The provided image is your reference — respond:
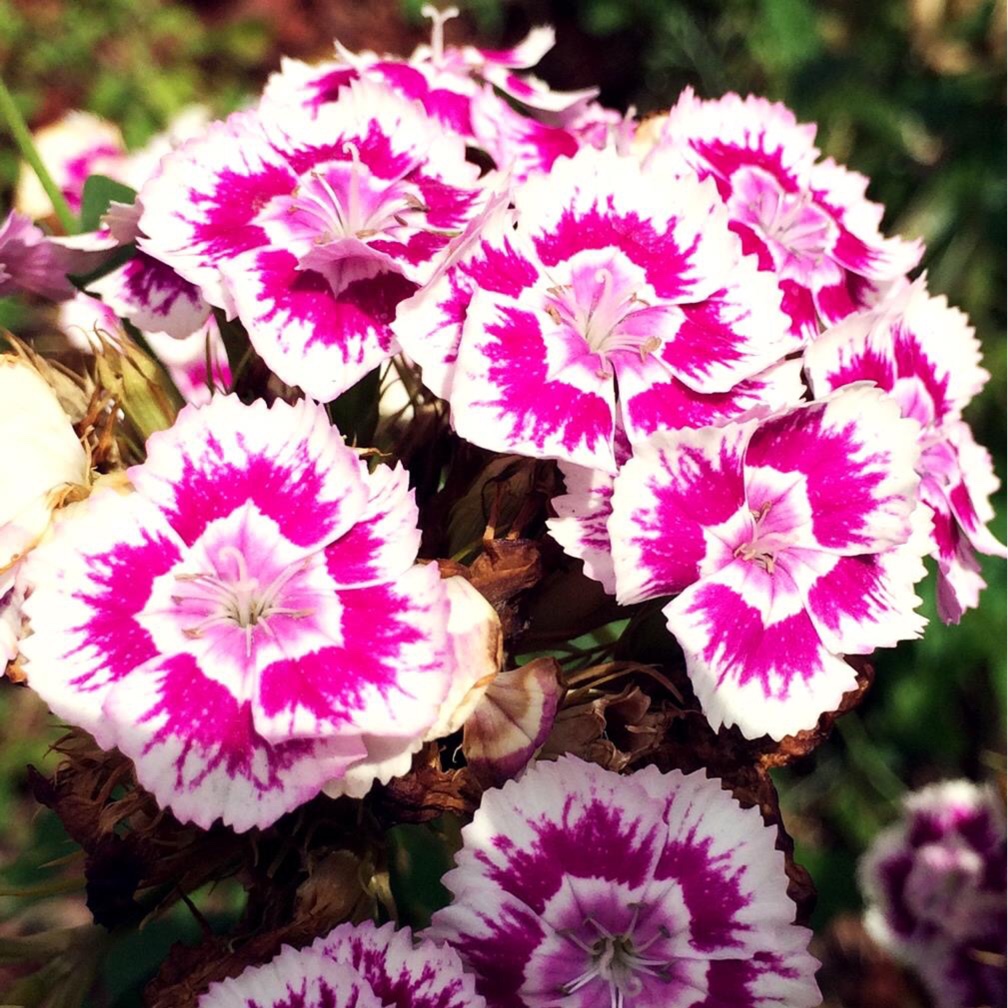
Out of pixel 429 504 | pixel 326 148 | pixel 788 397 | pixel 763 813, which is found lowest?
pixel 763 813

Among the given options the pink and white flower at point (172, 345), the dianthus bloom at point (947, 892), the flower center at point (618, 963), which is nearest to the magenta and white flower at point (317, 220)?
the pink and white flower at point (172, 345)

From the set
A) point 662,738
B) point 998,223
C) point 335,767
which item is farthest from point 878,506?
point 998,223

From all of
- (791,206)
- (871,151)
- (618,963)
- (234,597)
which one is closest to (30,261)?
(234,597)

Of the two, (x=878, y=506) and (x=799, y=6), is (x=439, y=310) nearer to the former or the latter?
(x=878, y=506)

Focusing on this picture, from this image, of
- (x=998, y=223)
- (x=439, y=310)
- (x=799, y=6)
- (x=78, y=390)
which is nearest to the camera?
(x=439, y=310)

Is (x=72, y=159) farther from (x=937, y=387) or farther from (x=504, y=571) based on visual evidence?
(x=937, y=387)

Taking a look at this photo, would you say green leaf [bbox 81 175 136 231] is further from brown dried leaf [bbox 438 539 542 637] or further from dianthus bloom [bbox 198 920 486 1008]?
dianthus bloom [bbox 198 920 486 1008]

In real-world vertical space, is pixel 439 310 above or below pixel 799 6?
below
